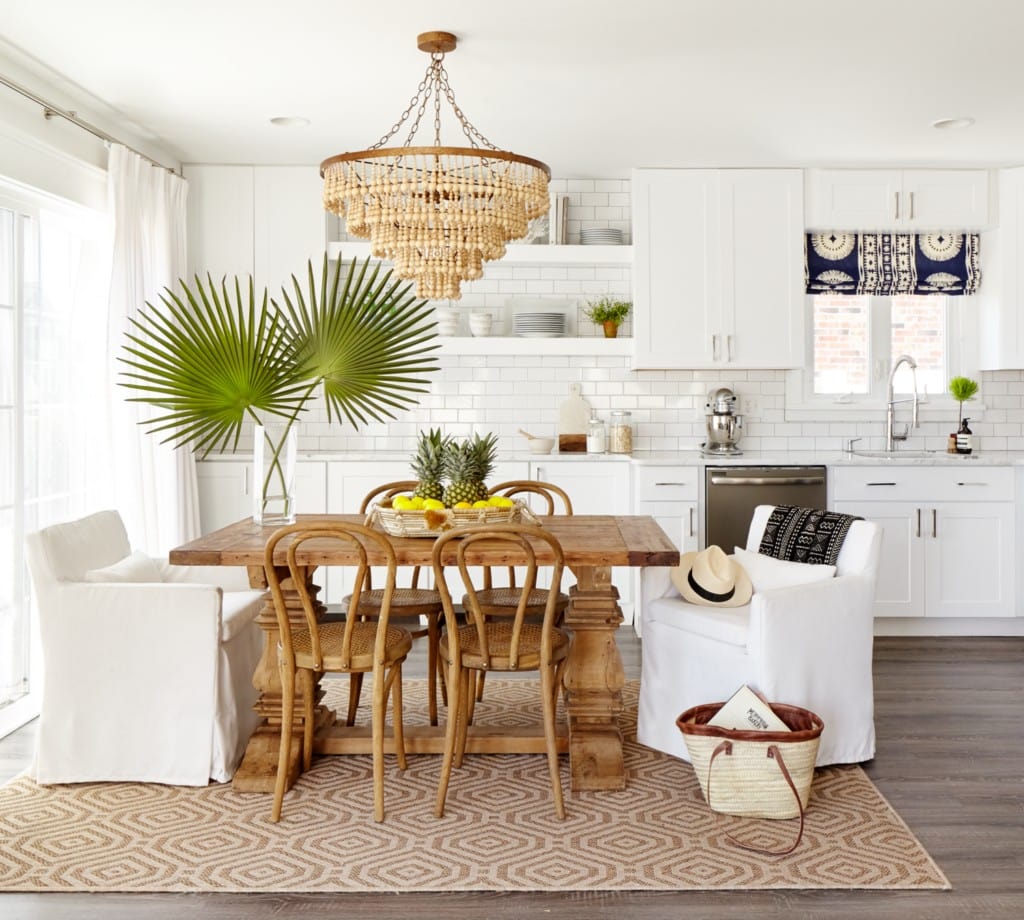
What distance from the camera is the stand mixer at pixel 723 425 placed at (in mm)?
5957

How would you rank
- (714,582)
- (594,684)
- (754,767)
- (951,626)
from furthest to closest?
(951,626), (714,582), (594,684), (754,767)

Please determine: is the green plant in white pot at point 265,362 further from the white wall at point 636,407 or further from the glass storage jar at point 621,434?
the glass storage jar at point 621,434

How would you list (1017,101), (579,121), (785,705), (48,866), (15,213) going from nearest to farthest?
(48,866) < (785,705) < (15,213) < (1017,101) < (579,121)

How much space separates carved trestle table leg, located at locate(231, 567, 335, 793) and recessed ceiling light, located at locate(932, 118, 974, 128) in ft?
12.6

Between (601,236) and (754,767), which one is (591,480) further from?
(754,767)

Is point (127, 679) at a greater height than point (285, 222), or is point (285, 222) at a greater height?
point (285, 222)

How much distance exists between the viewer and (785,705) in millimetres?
3207

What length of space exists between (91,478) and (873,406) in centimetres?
445

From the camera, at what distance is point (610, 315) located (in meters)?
5.98

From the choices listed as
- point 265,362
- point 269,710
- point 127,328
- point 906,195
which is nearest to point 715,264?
point 906,195

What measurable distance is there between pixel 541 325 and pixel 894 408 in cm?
222

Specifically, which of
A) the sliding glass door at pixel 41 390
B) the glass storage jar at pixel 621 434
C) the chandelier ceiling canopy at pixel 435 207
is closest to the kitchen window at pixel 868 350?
the glass storage jar at pixel 621 434

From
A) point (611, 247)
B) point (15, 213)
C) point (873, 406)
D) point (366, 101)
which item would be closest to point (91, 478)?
point (15, 213)

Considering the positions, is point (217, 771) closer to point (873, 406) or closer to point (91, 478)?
point (91, 478)
